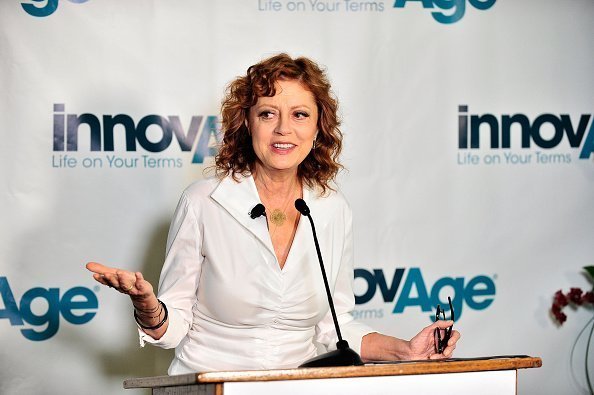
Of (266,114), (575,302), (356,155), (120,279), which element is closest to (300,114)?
(266,114)

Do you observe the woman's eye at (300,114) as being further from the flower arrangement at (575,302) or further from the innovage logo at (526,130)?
the flower arrangement at (575,302)

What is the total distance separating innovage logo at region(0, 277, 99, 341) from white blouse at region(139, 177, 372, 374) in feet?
4.02

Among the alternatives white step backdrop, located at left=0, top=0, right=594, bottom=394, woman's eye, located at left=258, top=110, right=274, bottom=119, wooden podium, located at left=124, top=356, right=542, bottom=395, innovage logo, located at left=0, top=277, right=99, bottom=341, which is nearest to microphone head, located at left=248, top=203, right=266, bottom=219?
woman's eye, located at left=258, top=110, right=274, bottom=119

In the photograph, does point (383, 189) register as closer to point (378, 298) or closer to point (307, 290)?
point (378, 298)

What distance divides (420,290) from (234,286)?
64.0 inches

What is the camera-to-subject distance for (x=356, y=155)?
13.0ft

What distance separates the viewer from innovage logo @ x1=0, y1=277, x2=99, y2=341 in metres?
3.71

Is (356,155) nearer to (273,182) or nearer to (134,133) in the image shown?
(134,133)

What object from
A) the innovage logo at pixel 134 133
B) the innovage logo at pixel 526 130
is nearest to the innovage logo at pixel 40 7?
the innovage logo at pixel 134 133

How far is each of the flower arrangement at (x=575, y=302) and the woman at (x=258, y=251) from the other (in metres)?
1.75

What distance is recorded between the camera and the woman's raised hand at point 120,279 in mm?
1964

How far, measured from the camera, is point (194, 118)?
151 inches

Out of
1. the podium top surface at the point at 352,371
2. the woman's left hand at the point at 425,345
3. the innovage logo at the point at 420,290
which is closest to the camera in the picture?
the podium top surface at the point at 352,371

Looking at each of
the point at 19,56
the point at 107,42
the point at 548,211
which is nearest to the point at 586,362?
the point at 548,211
